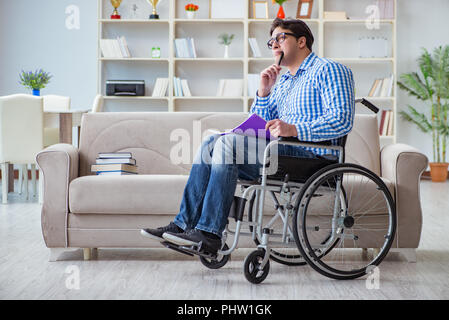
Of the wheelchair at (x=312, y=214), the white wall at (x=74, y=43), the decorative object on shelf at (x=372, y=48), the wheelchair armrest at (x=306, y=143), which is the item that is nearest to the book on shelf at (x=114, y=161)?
the wheelchair at (x=312, y=214)

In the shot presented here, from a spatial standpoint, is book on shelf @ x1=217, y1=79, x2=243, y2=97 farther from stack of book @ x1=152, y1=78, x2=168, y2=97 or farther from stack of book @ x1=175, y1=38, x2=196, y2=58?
Answer: stack of book @ x1=152, y1=78, x2=168, y2=97

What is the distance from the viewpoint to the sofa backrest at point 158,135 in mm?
3051

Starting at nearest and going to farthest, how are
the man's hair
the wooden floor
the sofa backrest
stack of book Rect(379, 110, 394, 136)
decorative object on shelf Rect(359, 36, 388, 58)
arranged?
the wooden floor
the man's hair
the sofa backrest
stack of book Rect(379, 110, 394, 136)
decorative object on shelf Rect(359, 36, 388, 58)

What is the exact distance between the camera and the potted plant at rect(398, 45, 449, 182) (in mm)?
6527

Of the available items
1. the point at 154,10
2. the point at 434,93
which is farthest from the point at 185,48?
the point at 434,93

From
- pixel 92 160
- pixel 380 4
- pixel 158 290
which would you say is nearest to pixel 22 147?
pixel 92 160

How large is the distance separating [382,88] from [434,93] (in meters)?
0.66

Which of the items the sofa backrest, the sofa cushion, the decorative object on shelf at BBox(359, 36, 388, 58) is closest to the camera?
the sofa cushion

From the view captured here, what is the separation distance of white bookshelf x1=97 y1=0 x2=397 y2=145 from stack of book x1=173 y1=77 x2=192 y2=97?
0.23ft

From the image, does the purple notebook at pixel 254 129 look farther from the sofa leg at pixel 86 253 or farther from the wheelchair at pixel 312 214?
the sofa leg at pixel 86 253

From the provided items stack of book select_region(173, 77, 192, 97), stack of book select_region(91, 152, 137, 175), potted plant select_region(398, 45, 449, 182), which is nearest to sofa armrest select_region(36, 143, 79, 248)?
stack of book select_region(91, 152, 137, 175)

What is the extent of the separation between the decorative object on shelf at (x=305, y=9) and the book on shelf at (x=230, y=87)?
100cm

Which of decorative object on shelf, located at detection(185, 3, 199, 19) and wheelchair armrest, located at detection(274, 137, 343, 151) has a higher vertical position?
decorative object on shelf, located at detection(185, 3, 199, 19)
